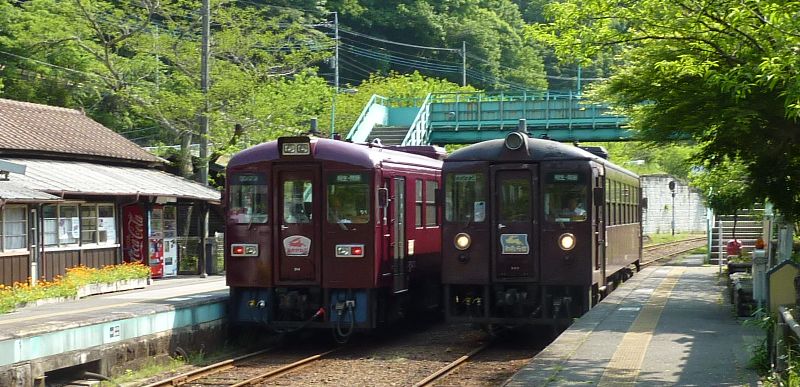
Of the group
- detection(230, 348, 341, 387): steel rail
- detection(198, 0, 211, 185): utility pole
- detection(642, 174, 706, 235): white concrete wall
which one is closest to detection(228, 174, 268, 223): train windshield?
detection(230, 348, 341, 387): steel rail

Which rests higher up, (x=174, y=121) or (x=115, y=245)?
(x=174, y=121)

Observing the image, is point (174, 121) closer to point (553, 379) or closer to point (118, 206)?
point (118, 206)

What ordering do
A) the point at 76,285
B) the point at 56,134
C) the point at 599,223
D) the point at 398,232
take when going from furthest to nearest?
the point at 56,134, the point at 76,285, the point at 398,232, the point at 599,223

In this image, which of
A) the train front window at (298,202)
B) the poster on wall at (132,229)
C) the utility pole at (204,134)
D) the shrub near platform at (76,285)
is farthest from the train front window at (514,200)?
the utility pole at (204,134)

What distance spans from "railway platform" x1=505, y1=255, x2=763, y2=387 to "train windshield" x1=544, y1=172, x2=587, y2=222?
133 centimetres

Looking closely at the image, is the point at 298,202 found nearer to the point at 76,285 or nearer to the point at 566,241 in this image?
the point at 566,241

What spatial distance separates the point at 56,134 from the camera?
24.1 m

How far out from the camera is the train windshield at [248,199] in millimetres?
14602

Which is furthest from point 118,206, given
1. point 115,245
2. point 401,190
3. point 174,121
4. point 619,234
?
point 619,234

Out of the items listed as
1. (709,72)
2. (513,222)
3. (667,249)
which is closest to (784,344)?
(709,72)

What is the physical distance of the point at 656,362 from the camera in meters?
10.3

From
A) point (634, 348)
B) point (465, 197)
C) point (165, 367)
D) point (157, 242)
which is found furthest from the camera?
point (157, 242)

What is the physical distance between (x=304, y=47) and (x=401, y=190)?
16.7m

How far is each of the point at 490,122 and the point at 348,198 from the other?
78.8 feet
